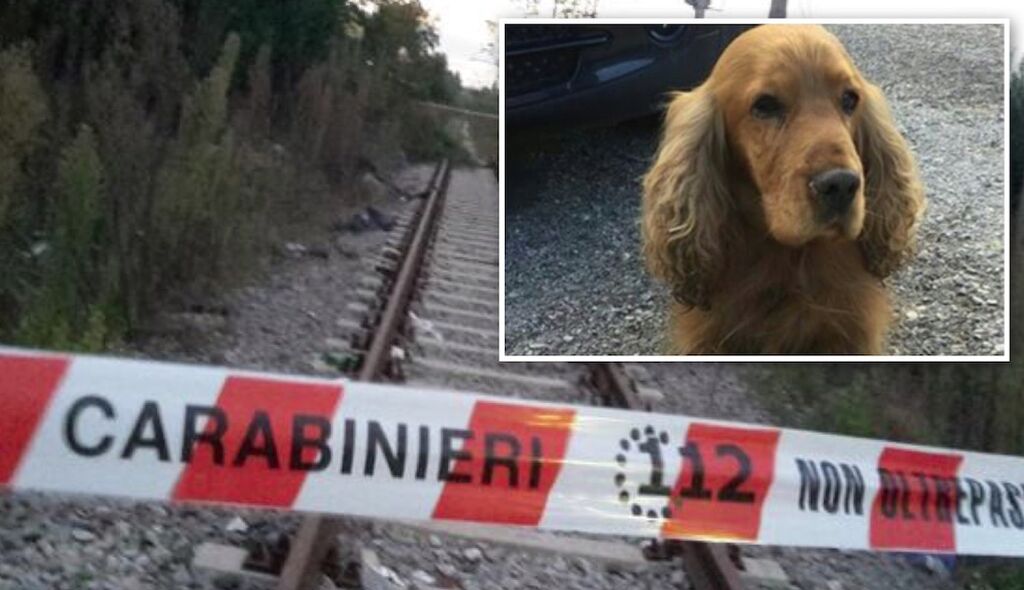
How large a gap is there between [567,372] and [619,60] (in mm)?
3393

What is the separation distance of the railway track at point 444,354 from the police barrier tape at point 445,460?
0.37m

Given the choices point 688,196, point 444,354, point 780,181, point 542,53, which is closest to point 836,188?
point 780,181

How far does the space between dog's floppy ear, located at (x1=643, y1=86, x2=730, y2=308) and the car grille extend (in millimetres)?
948

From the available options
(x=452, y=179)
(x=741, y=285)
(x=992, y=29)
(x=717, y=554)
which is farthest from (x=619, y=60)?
(x=452, y=179)

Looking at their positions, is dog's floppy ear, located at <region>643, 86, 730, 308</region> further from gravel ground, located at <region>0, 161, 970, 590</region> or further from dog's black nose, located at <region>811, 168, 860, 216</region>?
Answer: gravel ground, located at <region>0, 161, 970, 590</region>

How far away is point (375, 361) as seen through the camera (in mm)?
8555

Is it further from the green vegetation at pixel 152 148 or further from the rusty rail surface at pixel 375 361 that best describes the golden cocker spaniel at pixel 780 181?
the green vegetation at pixel 152 148

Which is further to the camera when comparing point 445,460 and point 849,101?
point 849,101

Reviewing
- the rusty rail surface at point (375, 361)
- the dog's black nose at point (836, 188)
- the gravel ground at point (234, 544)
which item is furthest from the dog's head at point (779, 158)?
the rusty rail surface at point (375, 361)

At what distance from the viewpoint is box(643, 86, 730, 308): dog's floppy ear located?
18.7 ft

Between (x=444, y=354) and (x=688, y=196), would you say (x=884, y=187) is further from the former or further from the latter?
(x=444, y=354)

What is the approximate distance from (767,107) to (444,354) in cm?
431

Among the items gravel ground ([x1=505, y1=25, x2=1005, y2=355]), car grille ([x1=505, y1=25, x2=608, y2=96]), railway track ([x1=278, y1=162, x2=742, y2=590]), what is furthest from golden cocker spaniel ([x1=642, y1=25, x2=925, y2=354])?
railway track ([x1=278, y1=162, x2=742, y2=590])

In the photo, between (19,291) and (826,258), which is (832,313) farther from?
(19,291)
